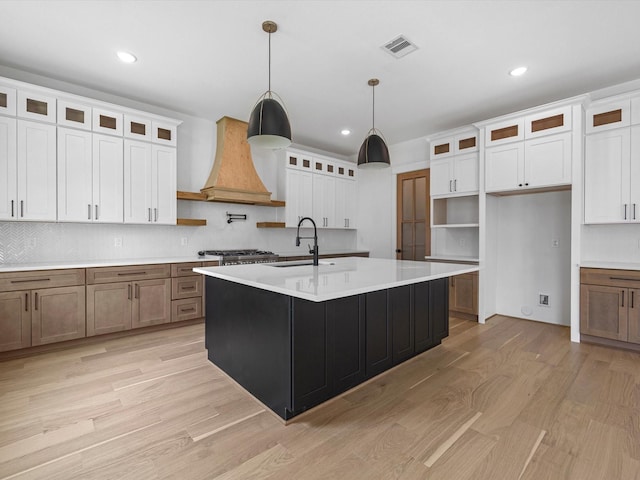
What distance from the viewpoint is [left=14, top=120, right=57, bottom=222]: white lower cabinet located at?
3.18 m

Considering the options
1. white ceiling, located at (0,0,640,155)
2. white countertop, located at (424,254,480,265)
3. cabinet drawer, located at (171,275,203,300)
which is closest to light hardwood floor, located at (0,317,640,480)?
cabinet drawer, located at (171,275,203,300)

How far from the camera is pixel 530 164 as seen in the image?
12.7 feet

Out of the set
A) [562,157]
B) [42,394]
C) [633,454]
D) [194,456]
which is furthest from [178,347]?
[562,157]

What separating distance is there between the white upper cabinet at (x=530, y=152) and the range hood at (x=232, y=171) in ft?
10.7

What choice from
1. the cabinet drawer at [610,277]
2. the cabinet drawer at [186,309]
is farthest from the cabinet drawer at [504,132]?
the cabinet drawer at [186,309]

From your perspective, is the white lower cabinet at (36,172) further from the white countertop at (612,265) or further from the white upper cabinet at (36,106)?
the white countertop at (612,265)

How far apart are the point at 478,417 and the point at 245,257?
10.6 feet

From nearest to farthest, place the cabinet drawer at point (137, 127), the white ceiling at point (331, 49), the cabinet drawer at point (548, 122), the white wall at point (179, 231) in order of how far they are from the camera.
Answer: the white ceiling at point (331, 49)
the white wall at point (179, 231)
the cabinet drawer at point (548, 122)
the cabinet drawer at point (137, 127)

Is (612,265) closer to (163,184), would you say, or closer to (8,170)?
(163,184)

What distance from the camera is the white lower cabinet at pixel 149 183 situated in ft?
12.6

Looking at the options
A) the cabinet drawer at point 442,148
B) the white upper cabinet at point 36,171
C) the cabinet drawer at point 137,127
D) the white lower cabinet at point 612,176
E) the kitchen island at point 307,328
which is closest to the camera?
the kitchen island at point 307,328

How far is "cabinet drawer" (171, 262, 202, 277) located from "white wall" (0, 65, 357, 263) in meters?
0.64

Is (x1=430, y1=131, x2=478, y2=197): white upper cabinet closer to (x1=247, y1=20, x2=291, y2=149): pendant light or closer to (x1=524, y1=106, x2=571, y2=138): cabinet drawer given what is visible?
(x1=524, y1=106, x2=571, y2=138): cabinet drawer

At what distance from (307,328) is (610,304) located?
3.36 meters
